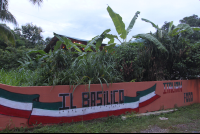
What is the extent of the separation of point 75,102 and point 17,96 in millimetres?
1562

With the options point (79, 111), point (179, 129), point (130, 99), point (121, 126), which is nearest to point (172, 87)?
point (130, 99)

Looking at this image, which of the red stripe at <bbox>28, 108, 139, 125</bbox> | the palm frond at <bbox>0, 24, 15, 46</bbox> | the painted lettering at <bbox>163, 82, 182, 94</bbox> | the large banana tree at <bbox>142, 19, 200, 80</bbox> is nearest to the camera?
the red stripe at <bbox>28, 108, 139, 125</bbox>

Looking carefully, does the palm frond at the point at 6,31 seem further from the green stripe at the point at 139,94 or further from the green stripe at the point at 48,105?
the green stripe at the point at 139,94

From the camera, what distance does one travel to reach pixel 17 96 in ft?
11.8

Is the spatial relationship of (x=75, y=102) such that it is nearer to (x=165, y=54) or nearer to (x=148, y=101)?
(x=148, y=101)

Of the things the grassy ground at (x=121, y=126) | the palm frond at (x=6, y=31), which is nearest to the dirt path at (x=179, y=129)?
the grassy ground at (x=121, y=126)

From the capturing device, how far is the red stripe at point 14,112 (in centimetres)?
340

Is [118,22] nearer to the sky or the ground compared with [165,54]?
nearer to the sky

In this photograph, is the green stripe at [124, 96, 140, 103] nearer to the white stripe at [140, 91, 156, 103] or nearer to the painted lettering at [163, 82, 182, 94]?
the white stripe at [140, 91, 156, 103]

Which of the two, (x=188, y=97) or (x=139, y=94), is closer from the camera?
(x=139, y=94)

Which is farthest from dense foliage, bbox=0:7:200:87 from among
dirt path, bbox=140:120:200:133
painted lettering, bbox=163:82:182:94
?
dirt path, bbox=140:120:200:133

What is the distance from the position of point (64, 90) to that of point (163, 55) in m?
5.46

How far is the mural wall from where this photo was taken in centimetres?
353

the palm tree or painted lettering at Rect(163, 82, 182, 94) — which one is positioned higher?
the palm tree
